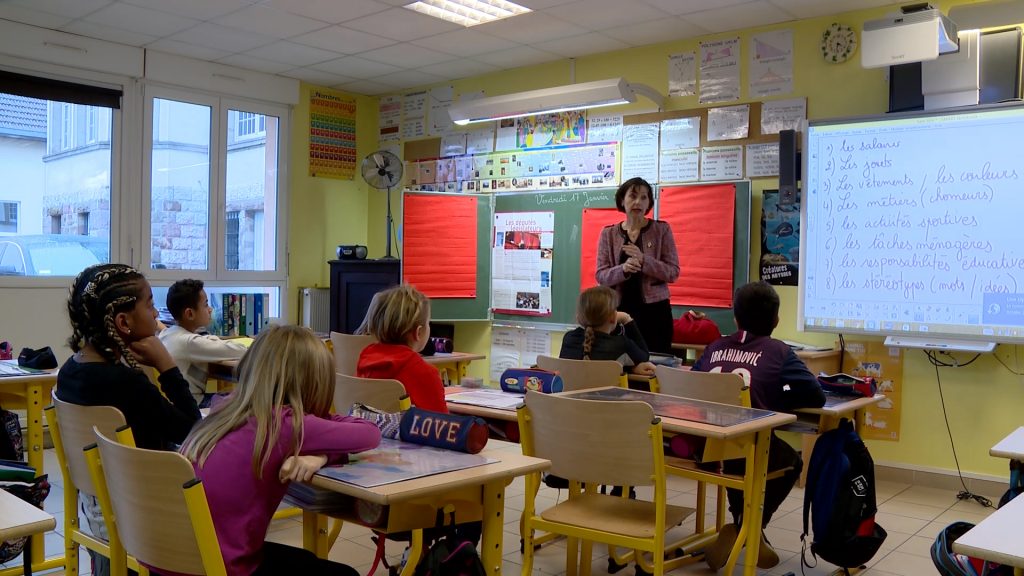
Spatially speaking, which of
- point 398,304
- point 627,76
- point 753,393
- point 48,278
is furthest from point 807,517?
point 48,278

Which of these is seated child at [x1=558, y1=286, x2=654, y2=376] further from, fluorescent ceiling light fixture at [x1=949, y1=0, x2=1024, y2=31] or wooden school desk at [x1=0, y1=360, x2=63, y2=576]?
fluorescent ceiling light fixture at [x1=949, y1=0, x2=1024, y2=31]

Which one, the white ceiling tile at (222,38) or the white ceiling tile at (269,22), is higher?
the white ceiling tile at (222,38)

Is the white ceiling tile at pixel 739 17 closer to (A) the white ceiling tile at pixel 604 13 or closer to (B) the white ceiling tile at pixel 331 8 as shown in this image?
(A) the white ceiling tile at pixel 604 13

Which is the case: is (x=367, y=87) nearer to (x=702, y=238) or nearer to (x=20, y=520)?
(x=702, y=238)

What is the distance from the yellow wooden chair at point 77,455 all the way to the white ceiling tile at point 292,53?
4081 mm

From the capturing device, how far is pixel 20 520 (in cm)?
155

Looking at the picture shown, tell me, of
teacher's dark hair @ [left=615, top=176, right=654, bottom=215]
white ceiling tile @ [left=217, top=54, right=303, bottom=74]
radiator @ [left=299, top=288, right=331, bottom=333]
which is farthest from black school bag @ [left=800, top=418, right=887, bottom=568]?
white ceiling tile @ [left=217, top=54, right=303, bottom=74]

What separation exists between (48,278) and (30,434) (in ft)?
8.43

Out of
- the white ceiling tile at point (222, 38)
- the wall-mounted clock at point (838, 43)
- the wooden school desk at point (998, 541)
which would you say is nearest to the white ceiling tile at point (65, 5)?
the white ceiling tile at point (222, 38)

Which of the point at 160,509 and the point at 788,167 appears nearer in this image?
the point at 160,509

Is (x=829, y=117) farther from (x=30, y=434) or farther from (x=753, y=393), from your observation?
(x=30, y=434)

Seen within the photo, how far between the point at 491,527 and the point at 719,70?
13.8 ft

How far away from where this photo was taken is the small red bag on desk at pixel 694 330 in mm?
5070

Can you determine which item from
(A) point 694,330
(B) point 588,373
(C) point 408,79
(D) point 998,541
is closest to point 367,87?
(C) point 408,79
